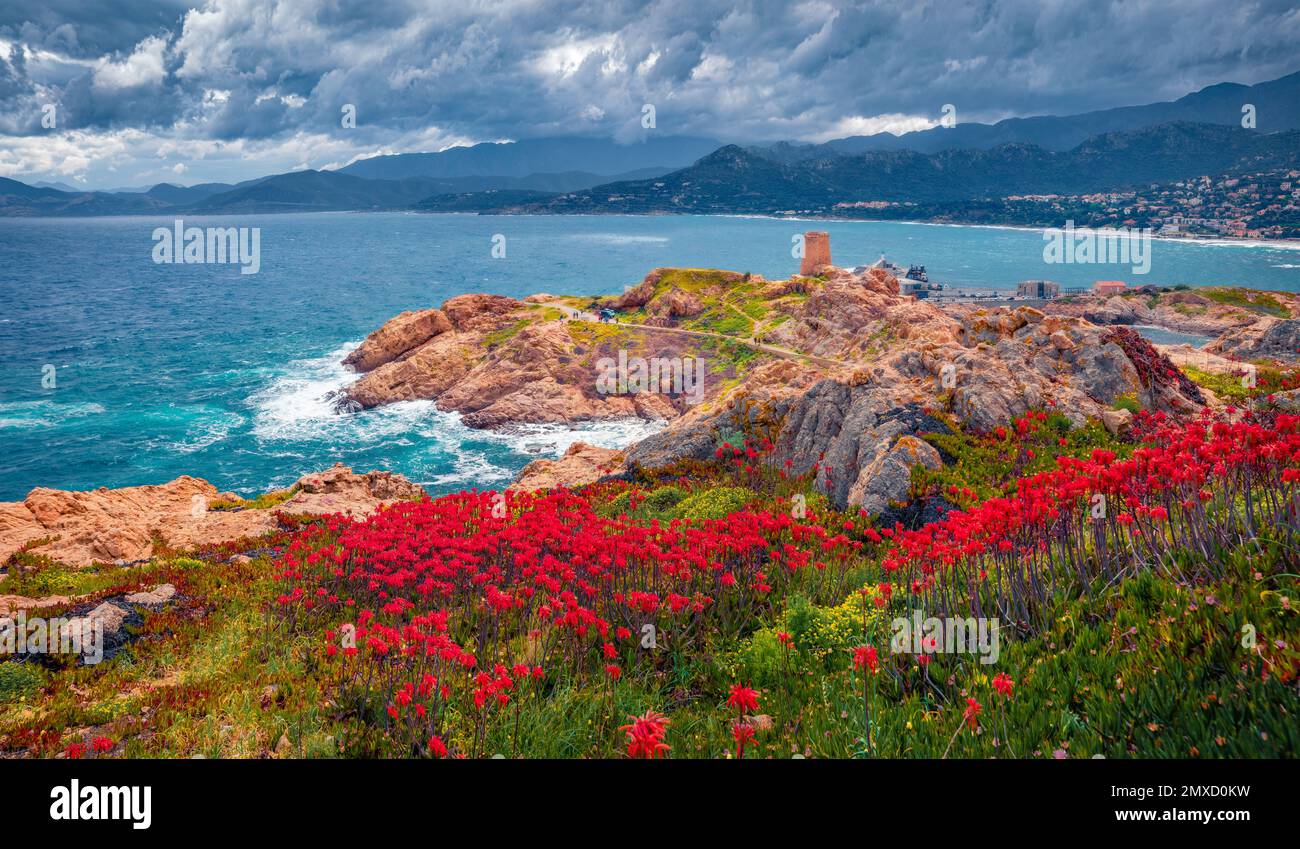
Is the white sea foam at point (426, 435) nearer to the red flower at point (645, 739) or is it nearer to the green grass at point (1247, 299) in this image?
the red flower at point (645, 739)

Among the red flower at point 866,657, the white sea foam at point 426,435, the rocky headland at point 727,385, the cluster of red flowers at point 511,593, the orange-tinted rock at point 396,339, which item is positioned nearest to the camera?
the red flower at point 866,657

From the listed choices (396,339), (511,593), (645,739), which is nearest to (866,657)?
(645,739)

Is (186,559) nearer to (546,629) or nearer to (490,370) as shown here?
(546,629)

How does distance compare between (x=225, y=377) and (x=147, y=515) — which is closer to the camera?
(x=147, y=515)

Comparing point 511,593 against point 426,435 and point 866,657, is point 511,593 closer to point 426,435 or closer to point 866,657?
point 866,657

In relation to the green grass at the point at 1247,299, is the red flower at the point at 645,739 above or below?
below

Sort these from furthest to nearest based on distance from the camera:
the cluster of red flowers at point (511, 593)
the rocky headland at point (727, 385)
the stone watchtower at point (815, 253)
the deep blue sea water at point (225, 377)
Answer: the stone watchtower at point (815, 253), the deep blue sea water at point (225, 377), the rocky headland at point (727, 385), the cluster of red flowers at point (511, 593)

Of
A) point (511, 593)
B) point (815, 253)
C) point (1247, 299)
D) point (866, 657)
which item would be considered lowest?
point (511, 593)

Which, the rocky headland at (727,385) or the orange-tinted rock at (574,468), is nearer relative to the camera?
the rocky headland at (727,385)

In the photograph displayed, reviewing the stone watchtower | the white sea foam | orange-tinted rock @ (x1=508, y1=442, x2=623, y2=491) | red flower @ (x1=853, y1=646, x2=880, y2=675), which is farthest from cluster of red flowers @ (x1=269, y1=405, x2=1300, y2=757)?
the stone watchtower

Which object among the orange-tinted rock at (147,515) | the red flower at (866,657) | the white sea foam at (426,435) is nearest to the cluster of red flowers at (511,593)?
the red flower at (866,657)

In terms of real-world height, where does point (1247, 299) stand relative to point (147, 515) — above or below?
above

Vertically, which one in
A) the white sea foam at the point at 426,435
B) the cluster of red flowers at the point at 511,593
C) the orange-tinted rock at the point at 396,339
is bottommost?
the white sea foam at the point at 426,435

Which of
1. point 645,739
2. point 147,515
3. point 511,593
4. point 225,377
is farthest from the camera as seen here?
point 225,377
